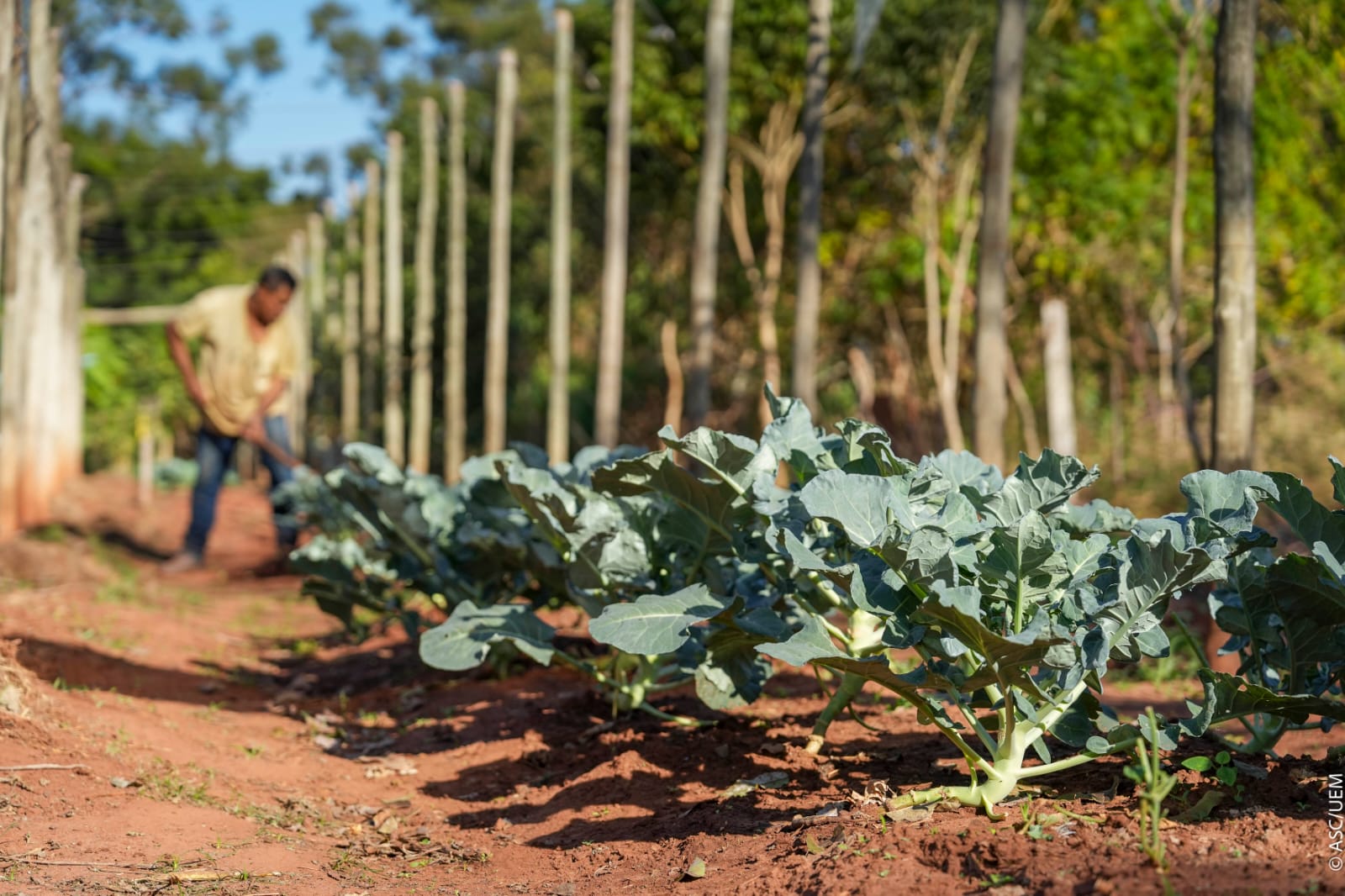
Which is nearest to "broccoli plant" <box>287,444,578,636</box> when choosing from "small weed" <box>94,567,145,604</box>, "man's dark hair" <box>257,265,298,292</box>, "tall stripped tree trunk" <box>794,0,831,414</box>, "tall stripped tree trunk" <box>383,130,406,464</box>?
"small weed" <box>94,567,145,604</box>

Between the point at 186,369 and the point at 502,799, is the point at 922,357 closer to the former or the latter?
the point at 186,369

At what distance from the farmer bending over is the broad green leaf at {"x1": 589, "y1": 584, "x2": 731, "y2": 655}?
679 cm

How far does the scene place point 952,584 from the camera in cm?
→ 260

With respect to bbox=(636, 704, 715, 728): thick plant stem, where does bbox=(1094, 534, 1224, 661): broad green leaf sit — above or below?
above

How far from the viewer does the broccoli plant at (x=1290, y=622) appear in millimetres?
2787

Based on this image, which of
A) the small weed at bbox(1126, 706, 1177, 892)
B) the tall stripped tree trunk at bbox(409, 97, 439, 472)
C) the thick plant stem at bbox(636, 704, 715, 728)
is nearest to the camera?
the small weed at bbox(1126, 706, 1177, 892)

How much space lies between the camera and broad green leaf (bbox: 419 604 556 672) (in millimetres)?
3562

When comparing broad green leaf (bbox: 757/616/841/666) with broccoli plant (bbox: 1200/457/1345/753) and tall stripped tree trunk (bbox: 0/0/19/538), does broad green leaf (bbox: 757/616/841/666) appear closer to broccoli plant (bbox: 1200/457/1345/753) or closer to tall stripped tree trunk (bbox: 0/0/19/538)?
broccoli plant (bbox: 1200/457/1345/753)

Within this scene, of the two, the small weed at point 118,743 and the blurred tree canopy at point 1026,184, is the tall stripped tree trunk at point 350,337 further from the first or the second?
the small weed at point 118,743

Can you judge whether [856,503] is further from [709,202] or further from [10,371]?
[709,202]

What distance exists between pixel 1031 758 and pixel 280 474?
7.43 m

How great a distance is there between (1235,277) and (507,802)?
3.76 m

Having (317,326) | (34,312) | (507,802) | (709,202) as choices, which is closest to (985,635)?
(507,802)

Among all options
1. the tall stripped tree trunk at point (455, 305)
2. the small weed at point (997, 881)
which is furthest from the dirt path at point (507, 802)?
the tall stripped tree trunk at point (455, 305)
